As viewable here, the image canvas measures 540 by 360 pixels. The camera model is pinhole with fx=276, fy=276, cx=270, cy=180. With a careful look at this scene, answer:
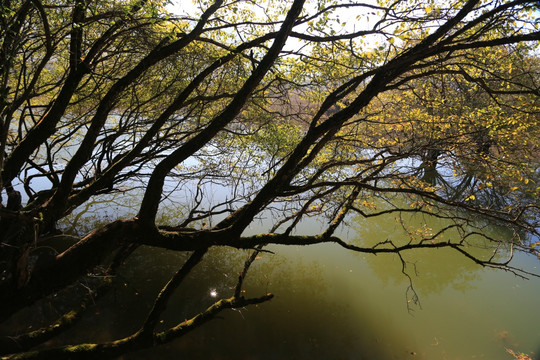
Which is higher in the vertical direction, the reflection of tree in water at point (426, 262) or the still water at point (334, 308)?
the reflection of tree in water at point (426, 262)

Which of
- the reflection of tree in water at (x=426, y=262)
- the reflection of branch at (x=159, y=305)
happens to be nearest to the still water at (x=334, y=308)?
the reflection of tree in water at (x=426, y=262)

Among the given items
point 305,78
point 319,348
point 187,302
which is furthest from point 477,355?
point 305,78

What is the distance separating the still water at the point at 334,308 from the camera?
496cm

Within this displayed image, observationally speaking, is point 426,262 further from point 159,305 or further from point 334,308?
point 159,305

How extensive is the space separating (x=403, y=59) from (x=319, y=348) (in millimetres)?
4884

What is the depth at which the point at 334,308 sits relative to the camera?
240 inches

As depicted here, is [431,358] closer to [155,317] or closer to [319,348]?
[319,348]

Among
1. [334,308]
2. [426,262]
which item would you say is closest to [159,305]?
[334,308]

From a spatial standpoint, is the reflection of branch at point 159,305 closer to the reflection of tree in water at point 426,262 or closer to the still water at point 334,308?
the still water at point 334,308

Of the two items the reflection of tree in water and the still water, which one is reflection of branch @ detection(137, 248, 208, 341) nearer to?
the still water

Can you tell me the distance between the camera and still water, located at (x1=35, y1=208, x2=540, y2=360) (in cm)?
496

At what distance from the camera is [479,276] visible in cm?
770

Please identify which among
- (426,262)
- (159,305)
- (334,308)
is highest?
(426,262)

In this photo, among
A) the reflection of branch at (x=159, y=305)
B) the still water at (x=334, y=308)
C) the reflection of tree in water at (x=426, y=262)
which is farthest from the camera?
the reflection of tree in water at (x=426, y=262)
